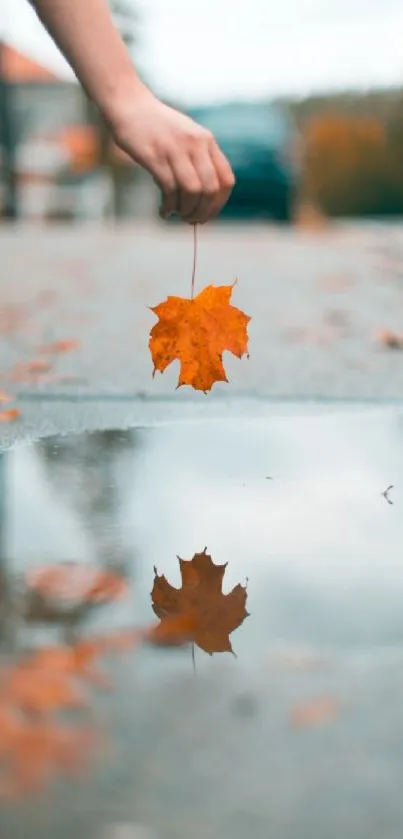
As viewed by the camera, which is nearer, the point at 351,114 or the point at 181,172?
the point at 181,172

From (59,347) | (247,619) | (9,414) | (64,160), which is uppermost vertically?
(64,160)

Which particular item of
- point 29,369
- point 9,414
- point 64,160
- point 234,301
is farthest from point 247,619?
point 64,160

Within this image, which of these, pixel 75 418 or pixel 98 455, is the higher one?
pixel 75 418

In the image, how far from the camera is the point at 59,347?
15.5 feet

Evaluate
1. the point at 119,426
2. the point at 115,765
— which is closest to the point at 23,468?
the point at 119,426

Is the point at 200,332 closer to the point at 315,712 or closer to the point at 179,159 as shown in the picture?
the point at 179,159

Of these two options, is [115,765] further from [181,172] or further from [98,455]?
[98,455]

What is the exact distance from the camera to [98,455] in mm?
2855

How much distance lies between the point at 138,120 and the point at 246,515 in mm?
910

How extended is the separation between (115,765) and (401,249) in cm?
889

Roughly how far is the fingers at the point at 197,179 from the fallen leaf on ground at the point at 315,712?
2.00 feet

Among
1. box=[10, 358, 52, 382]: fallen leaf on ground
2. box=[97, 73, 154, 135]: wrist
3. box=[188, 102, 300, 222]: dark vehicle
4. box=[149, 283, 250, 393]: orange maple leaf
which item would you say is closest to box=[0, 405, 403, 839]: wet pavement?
box=[149, 283, 250, 393]: orange maple leaf

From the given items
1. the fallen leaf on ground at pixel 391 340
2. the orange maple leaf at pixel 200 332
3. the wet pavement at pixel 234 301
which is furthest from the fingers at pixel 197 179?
the fallen leaf on ground at pixel 391 340

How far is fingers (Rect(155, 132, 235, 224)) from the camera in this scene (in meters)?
1.59
